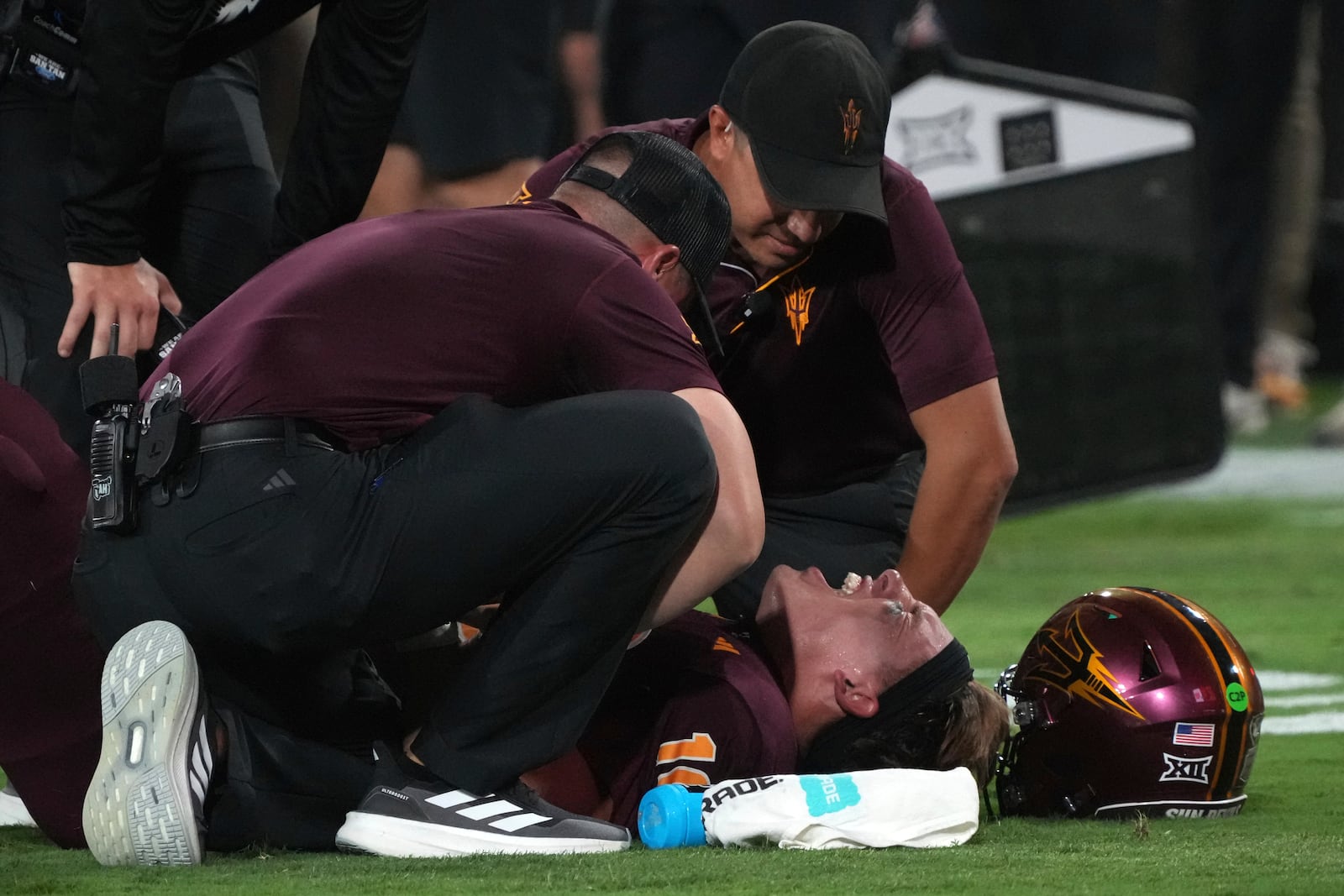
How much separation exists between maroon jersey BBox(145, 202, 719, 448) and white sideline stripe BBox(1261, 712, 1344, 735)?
5.40ft

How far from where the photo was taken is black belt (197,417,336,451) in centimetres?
278

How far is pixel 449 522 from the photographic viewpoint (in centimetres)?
275

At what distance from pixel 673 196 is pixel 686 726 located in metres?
0.77

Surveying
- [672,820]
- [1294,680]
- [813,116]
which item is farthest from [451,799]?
[1294,680]

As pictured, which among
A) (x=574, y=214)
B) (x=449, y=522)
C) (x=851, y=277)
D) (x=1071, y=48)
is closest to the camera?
(x=449, y=522)

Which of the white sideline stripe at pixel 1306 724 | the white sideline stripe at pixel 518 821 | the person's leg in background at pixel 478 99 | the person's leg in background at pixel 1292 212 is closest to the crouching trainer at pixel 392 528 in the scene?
the white sideline stripe at pixel 518 821

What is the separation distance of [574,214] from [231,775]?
0.92m

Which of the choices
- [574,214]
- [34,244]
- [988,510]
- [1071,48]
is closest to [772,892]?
[574,214]

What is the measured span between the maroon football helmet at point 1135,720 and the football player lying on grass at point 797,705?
0.37 feet

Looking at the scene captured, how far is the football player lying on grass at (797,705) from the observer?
3.02 meters

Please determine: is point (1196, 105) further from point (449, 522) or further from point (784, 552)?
point (449, 522)

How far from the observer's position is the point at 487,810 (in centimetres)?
279

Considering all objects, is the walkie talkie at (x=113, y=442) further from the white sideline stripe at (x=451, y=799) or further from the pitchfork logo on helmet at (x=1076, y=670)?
the pitchfork logo on helmet at (x=1076, y=670)

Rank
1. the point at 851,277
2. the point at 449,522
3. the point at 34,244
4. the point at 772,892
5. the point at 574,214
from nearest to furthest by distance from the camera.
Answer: the point at 772,892 < the point at 449,522 < the point at 574,214 < the point at 34,244 < the point at 851,277
